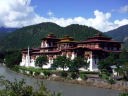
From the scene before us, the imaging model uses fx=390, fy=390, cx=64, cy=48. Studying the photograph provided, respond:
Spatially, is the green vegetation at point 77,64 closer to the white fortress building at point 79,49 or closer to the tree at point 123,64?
the white fortress building at point 79,49

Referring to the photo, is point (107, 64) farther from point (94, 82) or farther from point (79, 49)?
point (94, 82)

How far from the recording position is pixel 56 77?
5219 cm

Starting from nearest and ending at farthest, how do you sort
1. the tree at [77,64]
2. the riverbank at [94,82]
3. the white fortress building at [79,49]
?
the riverbank at [94,82], the tree at [77,64], the white fortress building at [79,49]

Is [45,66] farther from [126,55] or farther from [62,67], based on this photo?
[126,55]

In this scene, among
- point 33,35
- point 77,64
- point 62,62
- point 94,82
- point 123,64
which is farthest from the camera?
point 33,35

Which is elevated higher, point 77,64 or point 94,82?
point 77,64

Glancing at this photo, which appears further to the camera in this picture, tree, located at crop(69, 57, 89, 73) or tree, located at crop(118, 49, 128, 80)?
tree, located at crop(69, 57, 89, 73)

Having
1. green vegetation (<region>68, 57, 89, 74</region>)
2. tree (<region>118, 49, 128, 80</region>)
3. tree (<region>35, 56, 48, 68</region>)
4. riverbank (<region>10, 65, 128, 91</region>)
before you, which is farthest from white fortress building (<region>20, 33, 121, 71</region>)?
riverbank (<region>10, 65, 128, 91</region>)

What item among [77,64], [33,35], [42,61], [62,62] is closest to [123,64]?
[77,64]

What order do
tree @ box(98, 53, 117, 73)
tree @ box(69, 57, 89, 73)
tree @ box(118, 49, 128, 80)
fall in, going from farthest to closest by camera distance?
1. tree @ box(69, 57, 89, 73)
2. tree @ box(98, 53, 117, 73)
3. tree @ box(118, 49, 128, 80)

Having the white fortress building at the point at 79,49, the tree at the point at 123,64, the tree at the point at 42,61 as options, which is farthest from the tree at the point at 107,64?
the tree at the point at 42,61

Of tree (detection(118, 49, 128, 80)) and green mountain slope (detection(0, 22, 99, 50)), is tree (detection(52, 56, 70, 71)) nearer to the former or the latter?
tree (detection(118, 49, 128, 80))

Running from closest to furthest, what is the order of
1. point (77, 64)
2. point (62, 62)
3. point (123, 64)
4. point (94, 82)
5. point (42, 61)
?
point (94, 82) < point (123, 64) < point (77, 64) < point (62, 62) < point (42, 61)

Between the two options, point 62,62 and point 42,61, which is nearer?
point 62,62
